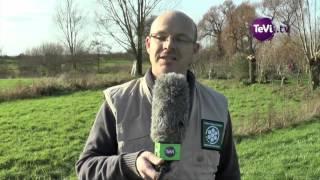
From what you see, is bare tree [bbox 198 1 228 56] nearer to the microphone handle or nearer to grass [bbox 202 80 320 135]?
grass [bbox 202 80 320 135]

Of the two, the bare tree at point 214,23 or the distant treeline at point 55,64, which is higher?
the bare tree at point 214,23

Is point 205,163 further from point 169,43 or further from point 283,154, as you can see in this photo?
point 283,154

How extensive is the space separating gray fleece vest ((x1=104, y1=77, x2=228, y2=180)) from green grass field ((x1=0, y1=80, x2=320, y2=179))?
5737 mm

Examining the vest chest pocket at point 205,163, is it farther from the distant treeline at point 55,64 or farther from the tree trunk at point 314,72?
the distant treeline at point 55,64

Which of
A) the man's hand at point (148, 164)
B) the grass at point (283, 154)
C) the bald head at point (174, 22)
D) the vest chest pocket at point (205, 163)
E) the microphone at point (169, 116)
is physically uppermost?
the bald head at point (174, 22)

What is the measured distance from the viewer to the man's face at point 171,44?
2.66 m

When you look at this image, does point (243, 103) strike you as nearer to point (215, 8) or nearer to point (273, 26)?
point (273, 26)

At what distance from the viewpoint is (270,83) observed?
27.6 m

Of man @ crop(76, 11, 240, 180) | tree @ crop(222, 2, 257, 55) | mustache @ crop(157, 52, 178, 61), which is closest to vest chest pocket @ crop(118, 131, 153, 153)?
man @ crop(76, 11, 240, 180)

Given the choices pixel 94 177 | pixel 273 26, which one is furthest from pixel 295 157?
pixel 273 26

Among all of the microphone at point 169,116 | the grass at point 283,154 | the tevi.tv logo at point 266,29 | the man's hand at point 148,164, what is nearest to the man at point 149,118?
the man's hand at point 148,164

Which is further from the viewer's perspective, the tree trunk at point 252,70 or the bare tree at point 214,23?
the bare tree at point 214,23

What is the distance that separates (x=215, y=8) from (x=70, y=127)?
3696cm

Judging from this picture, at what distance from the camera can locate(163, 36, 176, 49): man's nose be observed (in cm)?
266
